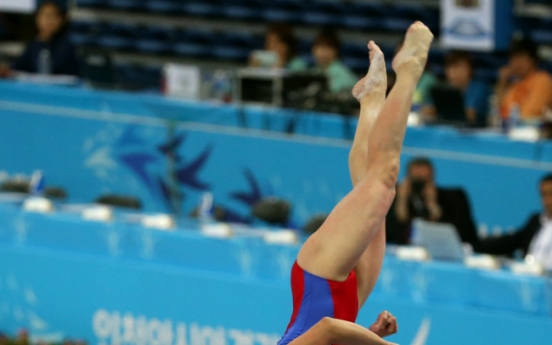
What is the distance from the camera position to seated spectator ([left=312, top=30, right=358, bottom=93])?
7871mm

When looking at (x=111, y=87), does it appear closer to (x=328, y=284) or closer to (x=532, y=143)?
(x=532, y=143)

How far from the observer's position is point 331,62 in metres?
8.04

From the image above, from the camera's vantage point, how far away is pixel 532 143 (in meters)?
6.59

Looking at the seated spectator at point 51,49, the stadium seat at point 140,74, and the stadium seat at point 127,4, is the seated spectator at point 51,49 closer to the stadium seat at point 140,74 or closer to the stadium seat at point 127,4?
the stadium seat at point 140,74

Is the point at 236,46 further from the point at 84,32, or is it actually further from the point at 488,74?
the point at 488,74

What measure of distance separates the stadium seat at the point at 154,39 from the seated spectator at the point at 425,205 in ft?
22.2

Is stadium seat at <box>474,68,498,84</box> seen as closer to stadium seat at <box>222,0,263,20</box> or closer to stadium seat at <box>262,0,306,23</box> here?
stadium seat at <box>262,0,306,23</box>

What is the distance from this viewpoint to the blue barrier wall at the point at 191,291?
4.42 meters

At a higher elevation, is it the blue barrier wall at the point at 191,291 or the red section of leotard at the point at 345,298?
the red section of leotard at the point at 345,298

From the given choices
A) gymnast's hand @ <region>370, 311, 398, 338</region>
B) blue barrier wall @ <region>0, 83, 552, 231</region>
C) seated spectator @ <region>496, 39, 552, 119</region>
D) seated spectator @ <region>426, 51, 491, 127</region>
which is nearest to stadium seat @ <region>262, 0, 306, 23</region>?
blue barrier wall @ <region>0, 83, 552, 231</region>

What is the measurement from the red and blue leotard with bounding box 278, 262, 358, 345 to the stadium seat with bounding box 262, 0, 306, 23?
8567 mm

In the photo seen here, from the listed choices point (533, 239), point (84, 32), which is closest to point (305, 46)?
point (84, 32)

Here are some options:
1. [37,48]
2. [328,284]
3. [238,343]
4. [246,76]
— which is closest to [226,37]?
[37,48]

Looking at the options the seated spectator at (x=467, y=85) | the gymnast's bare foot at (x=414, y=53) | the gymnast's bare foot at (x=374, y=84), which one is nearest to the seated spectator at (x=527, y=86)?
the seated spectator at (x=467, y=85)
